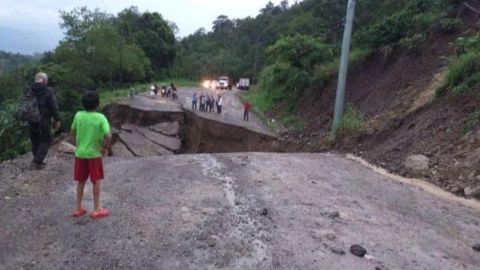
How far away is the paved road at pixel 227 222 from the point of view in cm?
529

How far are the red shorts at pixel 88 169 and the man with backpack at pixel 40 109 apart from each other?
2.73 m

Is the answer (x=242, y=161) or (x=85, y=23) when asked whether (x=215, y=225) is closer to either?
(x=242, y=161)

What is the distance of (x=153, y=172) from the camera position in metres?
9.15

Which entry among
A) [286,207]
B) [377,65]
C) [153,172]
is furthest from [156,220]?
[377,65]

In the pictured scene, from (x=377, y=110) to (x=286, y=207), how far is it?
12145mm

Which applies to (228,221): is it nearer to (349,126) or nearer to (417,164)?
(417,164)

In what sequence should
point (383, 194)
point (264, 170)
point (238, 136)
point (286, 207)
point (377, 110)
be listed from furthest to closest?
point (238, 136), point (377, 110), point (264, 170), point (383, 194), point (286, 207)

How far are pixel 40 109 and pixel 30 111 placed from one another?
17 centimetres

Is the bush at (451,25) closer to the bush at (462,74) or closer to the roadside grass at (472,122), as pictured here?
the bush at (462,74)

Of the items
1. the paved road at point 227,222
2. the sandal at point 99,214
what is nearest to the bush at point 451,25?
the paved road at point 227,222

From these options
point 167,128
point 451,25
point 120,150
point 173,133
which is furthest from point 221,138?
point 451,25

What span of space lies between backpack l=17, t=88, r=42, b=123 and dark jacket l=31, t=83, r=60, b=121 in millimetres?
65

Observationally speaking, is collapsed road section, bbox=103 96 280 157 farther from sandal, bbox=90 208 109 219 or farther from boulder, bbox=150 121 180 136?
Result: sandal, bbox=90 208 109 219

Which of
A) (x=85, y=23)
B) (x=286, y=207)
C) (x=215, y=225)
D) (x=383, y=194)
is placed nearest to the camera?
(x=215, y=225)
